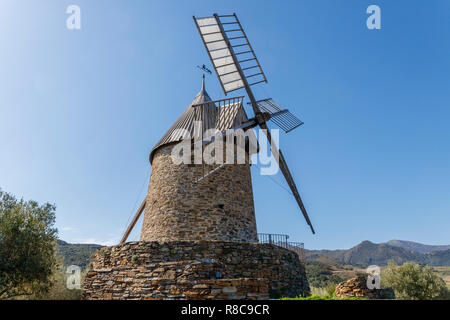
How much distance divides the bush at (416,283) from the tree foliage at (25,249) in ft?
55.2

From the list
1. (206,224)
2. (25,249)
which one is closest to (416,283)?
(206,224)

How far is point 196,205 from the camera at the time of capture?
1004 centimetres

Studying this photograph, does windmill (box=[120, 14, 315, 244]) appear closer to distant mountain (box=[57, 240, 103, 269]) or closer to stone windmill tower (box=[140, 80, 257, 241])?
stone windmill tower (box=[140, 80, 257, 241])

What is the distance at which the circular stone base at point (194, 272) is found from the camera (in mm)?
5582

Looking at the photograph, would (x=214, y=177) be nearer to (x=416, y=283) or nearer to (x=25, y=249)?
(x=25, y=249)

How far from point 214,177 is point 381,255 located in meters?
90.1

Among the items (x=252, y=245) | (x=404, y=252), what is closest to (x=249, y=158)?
(x=252, y=245)

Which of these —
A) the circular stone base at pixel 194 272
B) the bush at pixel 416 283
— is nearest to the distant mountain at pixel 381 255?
the bush at pixel 416 283

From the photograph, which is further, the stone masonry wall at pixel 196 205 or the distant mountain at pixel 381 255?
the distant mountain at pixel 381 255

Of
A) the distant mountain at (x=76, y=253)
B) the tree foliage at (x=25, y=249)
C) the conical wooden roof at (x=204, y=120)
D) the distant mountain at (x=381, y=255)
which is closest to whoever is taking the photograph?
the tree foliage at (x=25, y=249)

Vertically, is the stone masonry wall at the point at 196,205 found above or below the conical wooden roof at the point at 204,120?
below

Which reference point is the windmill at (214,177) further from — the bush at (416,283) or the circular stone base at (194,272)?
the bush at (416,283)

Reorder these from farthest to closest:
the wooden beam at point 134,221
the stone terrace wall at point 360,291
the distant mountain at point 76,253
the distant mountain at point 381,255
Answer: the distant mountain at point 381,255 → the distant mountain at point 76,253 → the wooden beam at point 134,221 → the stone terrace wall at point 360,291

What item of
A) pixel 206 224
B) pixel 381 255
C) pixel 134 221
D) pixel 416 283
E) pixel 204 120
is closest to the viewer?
pixel 206 224
